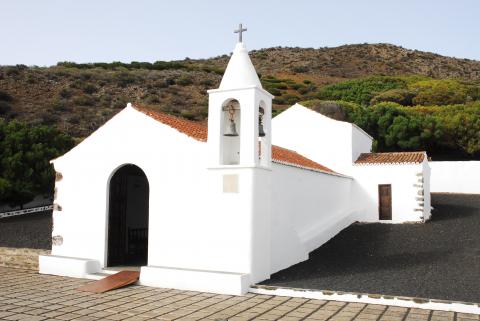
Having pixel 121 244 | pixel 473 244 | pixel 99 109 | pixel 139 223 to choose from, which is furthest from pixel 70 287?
pixel 99 109

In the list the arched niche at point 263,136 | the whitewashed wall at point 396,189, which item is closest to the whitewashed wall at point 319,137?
the whitewashed wall at point 396,189

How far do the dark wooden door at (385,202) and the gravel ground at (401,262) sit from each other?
2.99ft

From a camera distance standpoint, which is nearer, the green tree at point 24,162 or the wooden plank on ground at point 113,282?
the wooden plank on ground at point 113,282

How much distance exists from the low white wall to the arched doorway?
19072 mm

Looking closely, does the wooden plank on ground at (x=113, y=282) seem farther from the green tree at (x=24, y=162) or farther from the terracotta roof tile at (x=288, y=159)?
the green tree at (x=24, y=162)

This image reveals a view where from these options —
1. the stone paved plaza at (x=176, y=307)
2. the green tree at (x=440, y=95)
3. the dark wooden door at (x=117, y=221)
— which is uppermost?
the green tree at (x=440, y=95)

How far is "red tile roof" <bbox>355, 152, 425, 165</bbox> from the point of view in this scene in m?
17.5

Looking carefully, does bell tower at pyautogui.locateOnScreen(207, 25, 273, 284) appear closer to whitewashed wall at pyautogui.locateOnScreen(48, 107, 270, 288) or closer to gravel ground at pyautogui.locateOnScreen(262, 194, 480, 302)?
whitewashed wall at pyautogui.locateOnScreen(48, 107, 270, 288)

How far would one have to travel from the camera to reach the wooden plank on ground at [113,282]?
8.91 meters

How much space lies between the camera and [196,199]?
9648 millimetres

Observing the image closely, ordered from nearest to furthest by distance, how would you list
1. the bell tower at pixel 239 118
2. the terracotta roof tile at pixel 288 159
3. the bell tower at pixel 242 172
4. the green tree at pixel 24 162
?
the bell tower at pixel 242 172 < the bell tower at pixel 239 118 < the terracotta roof tile at pixel 288 159 < the green tree at pixel 24 162

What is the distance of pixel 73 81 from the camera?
1735 inches

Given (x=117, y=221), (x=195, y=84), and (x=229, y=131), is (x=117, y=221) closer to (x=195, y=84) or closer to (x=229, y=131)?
(x=229, y=131)

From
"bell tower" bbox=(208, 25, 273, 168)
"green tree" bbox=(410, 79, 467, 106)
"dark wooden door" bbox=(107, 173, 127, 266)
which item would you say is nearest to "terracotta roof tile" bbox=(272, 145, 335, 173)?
"bell tower" bbox=(208, 25, 273, 168)
